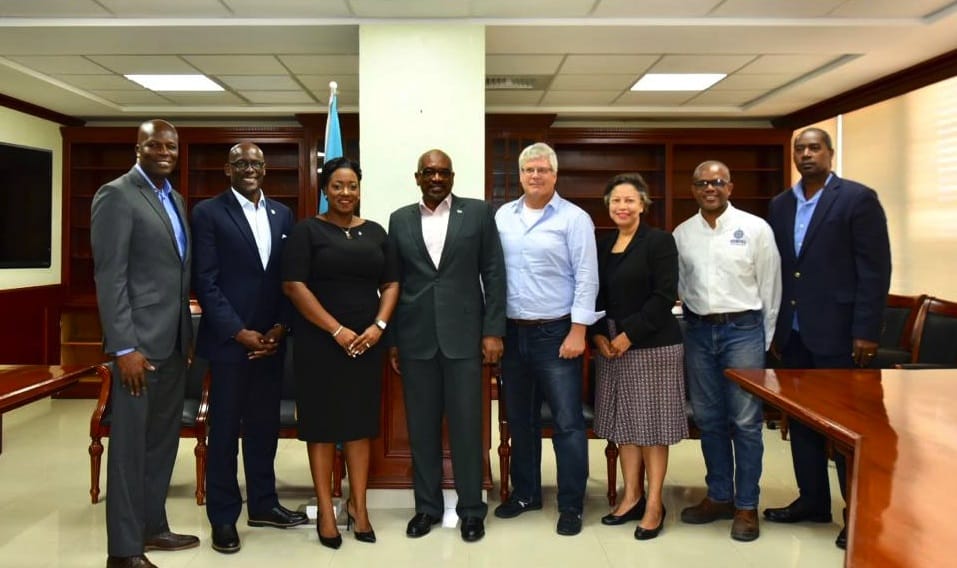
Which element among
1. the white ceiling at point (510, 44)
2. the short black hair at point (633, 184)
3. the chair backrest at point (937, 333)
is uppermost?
the white ceiling at point (510, 44)

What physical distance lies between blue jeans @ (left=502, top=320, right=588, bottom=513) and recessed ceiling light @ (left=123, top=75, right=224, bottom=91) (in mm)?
4057

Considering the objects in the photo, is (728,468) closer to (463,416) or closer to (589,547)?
(589,547)

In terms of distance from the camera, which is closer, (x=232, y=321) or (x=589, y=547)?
(x=232, y=321)

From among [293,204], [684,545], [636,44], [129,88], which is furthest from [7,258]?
[684,545]

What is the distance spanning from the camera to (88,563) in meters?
2.72

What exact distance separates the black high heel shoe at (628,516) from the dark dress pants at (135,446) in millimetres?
1934

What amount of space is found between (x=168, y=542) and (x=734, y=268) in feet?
8.64

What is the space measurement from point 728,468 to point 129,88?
5.69 metres

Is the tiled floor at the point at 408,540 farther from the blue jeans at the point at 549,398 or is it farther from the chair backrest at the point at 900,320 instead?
the chair backrest at the point at 900,320

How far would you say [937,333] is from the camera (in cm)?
481

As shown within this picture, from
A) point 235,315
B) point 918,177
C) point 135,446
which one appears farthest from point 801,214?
point 918,177

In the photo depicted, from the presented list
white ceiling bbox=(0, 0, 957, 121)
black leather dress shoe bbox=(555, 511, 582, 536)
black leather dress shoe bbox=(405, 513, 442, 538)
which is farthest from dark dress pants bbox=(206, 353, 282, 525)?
white ceiling bbox=(0, 0, 957, 121)

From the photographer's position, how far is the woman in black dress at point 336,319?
2.68 meters

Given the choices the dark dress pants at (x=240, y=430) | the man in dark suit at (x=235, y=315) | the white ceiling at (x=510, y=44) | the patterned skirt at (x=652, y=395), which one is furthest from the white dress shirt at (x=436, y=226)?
the white ceiling at (x=510, y=44)
